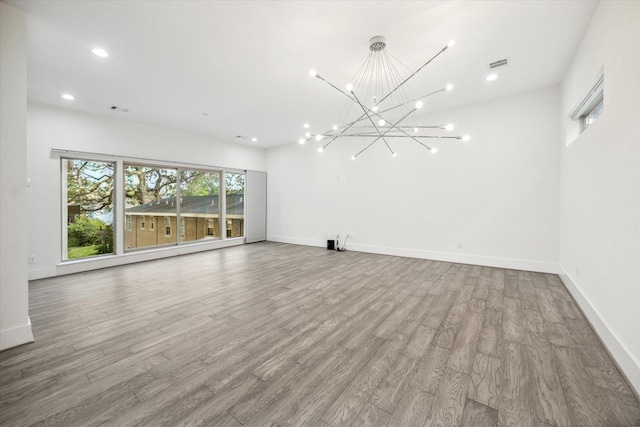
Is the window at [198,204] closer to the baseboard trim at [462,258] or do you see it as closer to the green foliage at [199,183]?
the green foliage at [199,183]

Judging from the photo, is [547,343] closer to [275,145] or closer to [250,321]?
[250,321]

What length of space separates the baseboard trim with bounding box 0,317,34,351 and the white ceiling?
2.94m

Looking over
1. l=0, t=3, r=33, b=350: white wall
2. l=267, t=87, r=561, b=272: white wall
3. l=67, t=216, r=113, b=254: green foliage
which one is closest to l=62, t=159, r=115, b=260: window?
l=67, t=216, r=113, b=254: green foliage

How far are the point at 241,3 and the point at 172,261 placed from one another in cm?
511

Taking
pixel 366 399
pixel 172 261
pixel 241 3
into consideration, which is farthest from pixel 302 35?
pixel 172 261

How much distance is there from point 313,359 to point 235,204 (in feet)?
21.5

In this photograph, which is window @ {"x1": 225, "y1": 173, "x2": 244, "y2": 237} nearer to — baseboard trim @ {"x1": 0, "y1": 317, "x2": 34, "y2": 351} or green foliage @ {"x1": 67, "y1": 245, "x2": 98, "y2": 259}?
green foliage @ {"x1": 67, "y1": 245, "x2": 98, "y2": 259}

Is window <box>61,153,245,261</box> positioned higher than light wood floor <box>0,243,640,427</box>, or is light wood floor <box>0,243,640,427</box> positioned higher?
window <box>61,153,245,261</box>

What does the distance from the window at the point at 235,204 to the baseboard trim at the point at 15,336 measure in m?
5.43

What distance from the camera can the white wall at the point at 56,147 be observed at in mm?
4332

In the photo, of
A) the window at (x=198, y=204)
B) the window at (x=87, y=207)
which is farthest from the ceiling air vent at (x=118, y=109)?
the window at (x=198, y=204)

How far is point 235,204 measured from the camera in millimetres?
7887

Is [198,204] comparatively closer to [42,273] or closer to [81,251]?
[81,251]

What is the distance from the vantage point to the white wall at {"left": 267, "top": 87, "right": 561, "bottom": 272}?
172 inches
